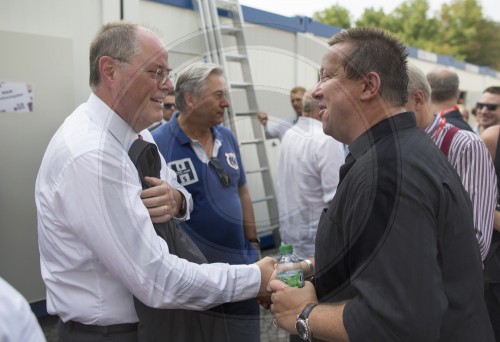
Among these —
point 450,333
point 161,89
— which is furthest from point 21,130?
point 450,333

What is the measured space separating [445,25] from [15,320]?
58.5m

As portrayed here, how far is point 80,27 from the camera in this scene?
390cm

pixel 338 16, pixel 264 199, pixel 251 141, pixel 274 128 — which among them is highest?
pixel 338 16

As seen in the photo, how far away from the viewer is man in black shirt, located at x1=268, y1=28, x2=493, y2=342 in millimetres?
1060

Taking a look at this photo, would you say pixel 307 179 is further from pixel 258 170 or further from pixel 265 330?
pixel 258 170

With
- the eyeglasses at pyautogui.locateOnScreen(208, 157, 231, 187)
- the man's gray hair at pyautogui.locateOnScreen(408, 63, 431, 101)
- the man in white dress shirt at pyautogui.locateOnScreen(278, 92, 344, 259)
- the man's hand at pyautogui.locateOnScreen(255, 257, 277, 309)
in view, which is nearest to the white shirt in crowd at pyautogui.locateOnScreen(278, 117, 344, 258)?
the man in white dress shirt at pyautogui.locateOnScreen(278, 92, 344, 259)

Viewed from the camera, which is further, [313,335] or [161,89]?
[161,89]

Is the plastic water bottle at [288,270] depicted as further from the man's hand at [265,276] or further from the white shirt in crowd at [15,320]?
the white shirt in crowd at [15,320]

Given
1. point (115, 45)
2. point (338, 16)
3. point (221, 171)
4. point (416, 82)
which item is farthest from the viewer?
point (338, 16)

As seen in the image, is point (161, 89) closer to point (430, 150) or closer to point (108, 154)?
point (108, 154)

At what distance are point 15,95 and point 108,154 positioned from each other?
8.78 feet

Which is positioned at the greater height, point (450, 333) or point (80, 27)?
point (80, 27)

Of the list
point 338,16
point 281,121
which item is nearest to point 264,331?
point 281,121

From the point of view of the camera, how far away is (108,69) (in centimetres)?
157
